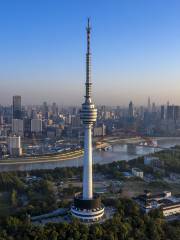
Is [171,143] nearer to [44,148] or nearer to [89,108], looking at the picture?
[44,148]

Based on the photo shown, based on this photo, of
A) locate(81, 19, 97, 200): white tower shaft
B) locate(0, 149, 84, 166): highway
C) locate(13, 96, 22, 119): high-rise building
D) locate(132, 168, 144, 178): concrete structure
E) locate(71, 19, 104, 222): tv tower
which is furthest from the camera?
locate(13, 96, 22, 119): high-rise building

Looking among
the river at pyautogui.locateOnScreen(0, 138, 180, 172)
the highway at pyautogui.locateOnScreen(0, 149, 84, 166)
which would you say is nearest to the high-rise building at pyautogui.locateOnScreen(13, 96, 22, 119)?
the river at pyautogui.locateOnScreen(0, 138, 180, 172)

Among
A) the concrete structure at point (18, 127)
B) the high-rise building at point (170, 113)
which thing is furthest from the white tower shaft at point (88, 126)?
the high-rise building at point (170, 113)

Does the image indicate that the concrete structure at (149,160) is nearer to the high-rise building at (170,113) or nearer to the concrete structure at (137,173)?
the concrete structure at (137,173)

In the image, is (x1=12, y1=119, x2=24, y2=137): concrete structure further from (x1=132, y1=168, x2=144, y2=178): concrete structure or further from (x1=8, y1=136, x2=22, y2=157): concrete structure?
(x1=132, y1=168, x2=144, y2=178): concrete structure

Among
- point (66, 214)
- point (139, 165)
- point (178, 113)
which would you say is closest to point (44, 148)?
point (139, 165)

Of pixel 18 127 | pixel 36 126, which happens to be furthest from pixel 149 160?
pixel 36 126
